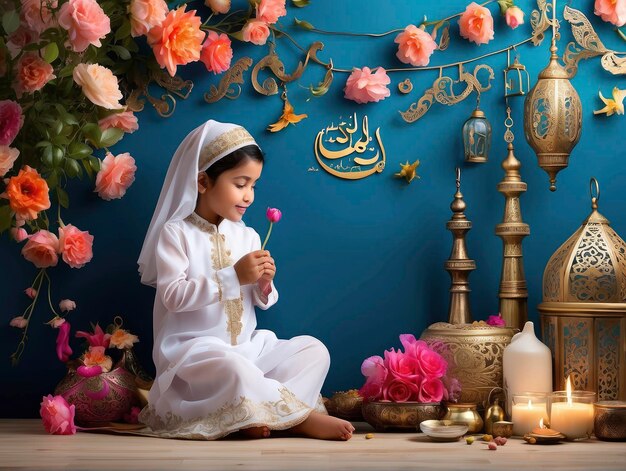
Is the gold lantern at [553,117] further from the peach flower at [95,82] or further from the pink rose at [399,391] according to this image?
the peach flower at [95,82]

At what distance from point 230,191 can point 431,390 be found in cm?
104

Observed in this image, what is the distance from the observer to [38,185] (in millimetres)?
3553

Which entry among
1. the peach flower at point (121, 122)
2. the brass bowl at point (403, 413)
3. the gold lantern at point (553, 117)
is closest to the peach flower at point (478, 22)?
the gold lantern at point (553, 117)

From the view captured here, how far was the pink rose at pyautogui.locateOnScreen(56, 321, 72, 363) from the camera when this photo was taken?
3838 millimetres

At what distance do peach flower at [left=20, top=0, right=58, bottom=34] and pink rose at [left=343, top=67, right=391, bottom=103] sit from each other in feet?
3.95

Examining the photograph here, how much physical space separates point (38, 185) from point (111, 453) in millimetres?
999

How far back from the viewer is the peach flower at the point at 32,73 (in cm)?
351

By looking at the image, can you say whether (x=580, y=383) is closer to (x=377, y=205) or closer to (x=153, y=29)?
(x=377, y=205)

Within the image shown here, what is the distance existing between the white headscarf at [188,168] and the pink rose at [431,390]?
1069 mm

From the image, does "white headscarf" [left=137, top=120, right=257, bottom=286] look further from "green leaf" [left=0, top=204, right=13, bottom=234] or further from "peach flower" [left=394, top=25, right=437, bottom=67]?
"peach flower" [left=394, top=25, right=437, bottom=67]

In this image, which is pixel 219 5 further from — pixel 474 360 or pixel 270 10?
pixel 474 360

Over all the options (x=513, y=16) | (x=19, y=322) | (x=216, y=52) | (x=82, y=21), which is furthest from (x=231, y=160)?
(x=513, y=16)

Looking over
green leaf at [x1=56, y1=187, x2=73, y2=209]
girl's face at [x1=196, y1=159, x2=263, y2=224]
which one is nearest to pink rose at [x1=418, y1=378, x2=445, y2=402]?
girl's face at [x1=196, y1=159, x2=263, y2=224]

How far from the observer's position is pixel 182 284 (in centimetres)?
358
